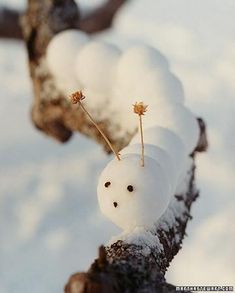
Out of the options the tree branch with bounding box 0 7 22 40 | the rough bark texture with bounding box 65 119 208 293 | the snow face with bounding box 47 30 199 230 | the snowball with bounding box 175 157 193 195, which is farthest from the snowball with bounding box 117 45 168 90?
the tree branch with bounding box 0 7 22 40

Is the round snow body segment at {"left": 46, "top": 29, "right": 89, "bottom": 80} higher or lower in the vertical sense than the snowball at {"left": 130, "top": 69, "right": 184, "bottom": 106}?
higher

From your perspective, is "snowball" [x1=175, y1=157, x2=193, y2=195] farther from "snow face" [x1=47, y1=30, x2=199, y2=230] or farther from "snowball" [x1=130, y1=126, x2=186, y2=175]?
"snowball" [x1=130, y1=126, x2=186, y2=175]

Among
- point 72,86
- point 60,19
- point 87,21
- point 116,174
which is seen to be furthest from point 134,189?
point 87,21

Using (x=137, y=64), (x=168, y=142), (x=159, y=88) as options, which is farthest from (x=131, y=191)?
(x=137, y=64)

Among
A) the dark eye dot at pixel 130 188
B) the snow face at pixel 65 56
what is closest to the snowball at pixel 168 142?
the dark eye dot at pixel 130 188

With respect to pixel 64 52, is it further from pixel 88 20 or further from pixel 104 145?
pixel 88 20

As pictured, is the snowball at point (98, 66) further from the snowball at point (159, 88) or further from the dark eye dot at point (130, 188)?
the dark eye dot at point (130, 188)

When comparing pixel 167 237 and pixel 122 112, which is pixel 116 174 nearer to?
pixel 167 237
